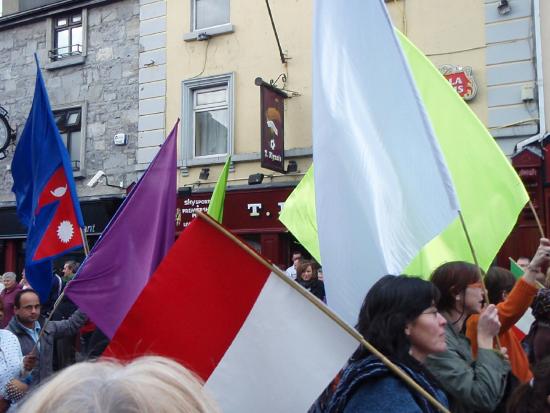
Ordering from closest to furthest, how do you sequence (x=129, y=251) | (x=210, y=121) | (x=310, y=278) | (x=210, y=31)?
(x=129, y=251), (x=310, y=278), (x=210, y=31), (x=210, y=121)

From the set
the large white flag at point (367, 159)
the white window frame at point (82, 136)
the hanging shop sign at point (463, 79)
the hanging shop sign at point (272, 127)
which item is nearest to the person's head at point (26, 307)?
the large white flag at point (367, 159)

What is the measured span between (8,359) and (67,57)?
11.7 meters

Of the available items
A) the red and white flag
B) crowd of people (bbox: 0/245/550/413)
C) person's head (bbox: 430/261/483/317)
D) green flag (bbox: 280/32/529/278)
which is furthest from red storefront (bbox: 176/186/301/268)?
the red and white flag

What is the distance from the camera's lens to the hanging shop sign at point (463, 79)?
36.3ft

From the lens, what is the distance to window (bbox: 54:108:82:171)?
15.0 metres

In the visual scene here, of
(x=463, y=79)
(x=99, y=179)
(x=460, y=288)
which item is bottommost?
(x=460, y=288)

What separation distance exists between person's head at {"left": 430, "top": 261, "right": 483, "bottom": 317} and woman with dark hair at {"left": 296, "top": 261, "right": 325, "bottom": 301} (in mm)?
4502

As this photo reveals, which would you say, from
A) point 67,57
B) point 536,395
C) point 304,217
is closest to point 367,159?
point 536,395

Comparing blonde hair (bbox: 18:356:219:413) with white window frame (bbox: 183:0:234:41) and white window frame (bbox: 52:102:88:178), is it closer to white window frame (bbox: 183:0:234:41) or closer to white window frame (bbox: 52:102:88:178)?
white window frame (bbox: 183:0:234:41)

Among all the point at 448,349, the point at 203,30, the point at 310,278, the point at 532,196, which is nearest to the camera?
the point at 448,349

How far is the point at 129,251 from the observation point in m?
5.34

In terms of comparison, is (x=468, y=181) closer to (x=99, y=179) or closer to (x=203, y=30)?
(x=203, y=30)

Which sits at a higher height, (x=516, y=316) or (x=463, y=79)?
(x=463, y=79)

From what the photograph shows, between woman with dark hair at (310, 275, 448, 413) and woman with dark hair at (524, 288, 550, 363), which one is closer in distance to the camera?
woman with dark hair at (310, 275, 448, 413)
